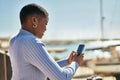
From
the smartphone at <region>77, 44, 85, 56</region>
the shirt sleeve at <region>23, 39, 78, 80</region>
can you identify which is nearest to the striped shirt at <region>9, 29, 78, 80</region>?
the shirt sleeve at <region>23, 39, 78, 80</region>

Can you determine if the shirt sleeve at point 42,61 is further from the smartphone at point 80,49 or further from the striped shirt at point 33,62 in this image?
the smartphone at point 80,49

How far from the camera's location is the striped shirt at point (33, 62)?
1777 mm

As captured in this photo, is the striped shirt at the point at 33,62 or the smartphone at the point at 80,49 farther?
the smartphone at the point at 80,49

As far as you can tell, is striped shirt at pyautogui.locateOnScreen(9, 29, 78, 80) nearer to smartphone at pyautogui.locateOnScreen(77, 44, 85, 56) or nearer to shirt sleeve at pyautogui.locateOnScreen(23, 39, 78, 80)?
shirt sleeve at pyautogui.locateOnScreen(23, 39, 78, 80)

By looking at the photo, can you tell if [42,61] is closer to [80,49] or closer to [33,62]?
[33,62]

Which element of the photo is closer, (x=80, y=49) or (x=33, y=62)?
(x=33, y=62)

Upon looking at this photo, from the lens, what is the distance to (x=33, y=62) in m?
1.80

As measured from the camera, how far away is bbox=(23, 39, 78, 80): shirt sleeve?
69.8 inches

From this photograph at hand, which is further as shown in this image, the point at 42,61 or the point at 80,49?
the point at 80,49

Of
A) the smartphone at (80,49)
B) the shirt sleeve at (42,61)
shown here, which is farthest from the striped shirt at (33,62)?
the smartphone at (80,49)

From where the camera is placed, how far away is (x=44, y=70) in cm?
178

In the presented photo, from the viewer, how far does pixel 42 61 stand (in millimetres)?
1779

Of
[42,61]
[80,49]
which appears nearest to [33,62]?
[42,61]

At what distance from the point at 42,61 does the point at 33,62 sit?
0.05m
